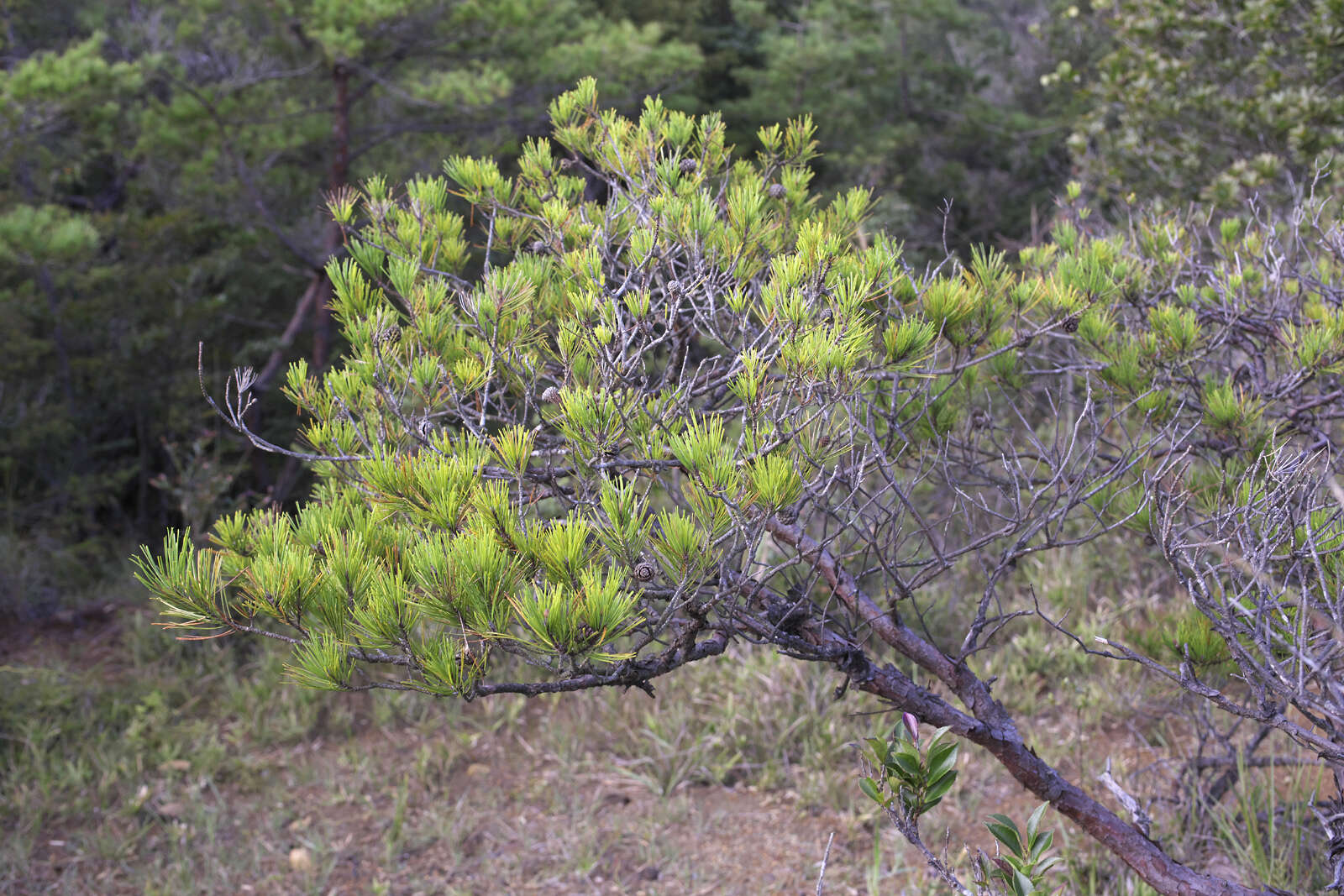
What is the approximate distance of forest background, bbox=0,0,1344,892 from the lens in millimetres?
5527

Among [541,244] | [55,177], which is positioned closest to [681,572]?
[541,244]

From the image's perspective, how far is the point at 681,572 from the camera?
140cm

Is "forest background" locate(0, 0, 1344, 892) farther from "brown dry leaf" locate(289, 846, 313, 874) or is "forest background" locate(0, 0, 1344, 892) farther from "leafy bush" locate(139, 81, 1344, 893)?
"leafy bush" locate(139, 81, 1344, 893)

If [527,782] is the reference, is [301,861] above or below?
above

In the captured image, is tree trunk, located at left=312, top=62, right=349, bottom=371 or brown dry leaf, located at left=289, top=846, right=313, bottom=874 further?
tree trunk, located at left=312, top=62, right=349, bottom=371

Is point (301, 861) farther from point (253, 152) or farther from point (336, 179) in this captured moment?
point (253, 152)

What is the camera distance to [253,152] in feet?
23.1

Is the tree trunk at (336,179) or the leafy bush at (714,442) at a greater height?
the leafy bush at (714,442)

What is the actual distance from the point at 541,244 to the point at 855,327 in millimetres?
910

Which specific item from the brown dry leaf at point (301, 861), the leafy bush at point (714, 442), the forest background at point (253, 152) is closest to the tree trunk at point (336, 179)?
the forest background at point (253, 152)

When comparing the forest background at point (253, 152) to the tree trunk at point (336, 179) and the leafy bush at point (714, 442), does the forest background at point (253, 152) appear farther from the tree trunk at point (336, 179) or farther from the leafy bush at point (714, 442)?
the leafy bush at point (714, 442)

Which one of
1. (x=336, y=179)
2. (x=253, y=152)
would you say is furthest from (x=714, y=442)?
(x=253, y=152)

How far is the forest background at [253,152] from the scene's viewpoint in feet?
18.1

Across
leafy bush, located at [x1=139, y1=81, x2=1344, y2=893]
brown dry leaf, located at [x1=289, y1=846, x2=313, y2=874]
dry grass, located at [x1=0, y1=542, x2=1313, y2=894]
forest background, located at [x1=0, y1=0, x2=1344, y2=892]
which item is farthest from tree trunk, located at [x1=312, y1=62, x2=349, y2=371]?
leafy bush, located at [x1=139, y1=81, x2=1344, y2=893]
